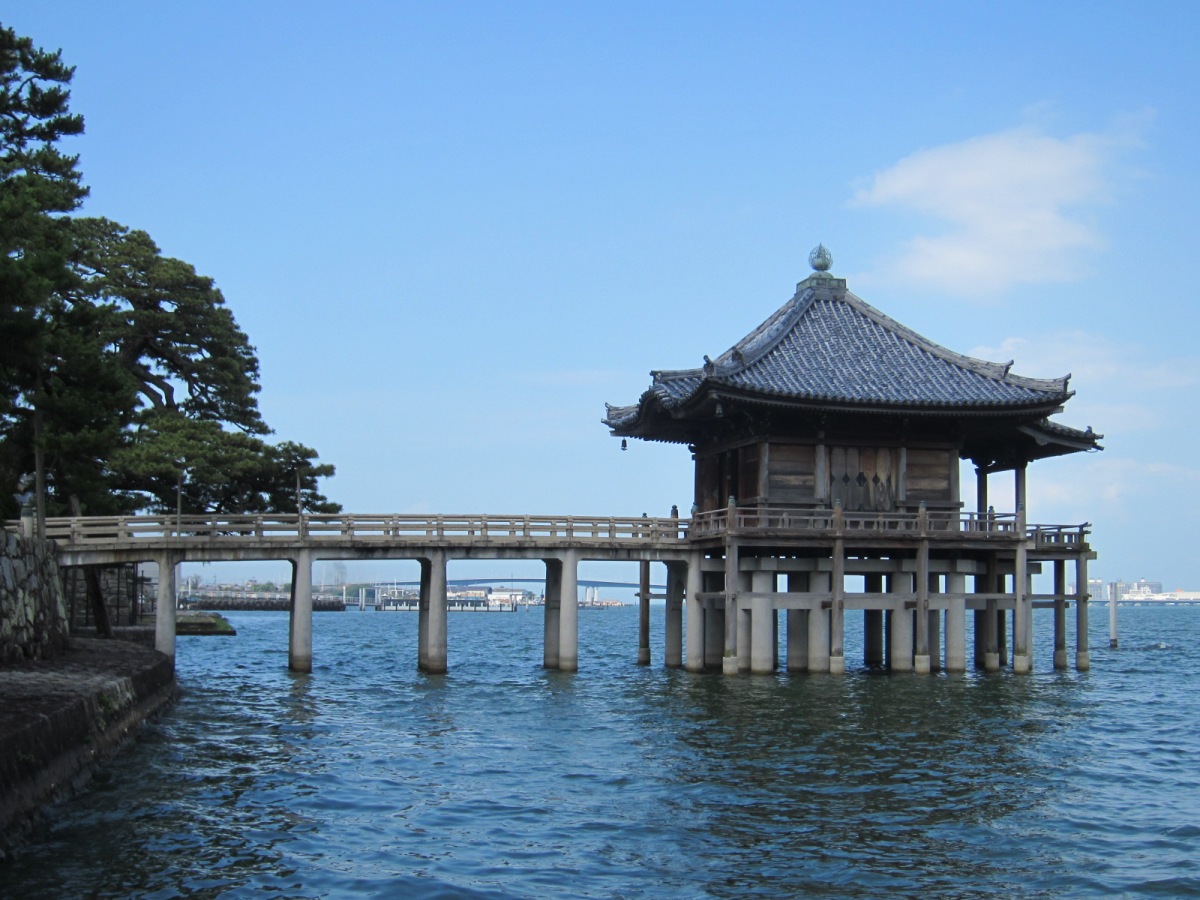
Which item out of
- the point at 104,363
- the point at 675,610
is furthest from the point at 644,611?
the point at 104,363

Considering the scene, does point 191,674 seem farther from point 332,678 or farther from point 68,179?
point 68,179

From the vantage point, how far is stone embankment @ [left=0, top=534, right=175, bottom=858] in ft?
48.3

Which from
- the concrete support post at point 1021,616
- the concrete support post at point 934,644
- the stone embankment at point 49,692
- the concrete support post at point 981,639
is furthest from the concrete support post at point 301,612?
the concrete support post at point 981,639

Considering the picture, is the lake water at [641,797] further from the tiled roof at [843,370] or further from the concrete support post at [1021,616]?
the tiled roof at [843,370]

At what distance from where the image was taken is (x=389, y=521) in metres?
34.7

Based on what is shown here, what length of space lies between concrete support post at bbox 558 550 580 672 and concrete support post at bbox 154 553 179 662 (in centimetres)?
1026

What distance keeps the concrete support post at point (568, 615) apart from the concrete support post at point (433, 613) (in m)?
3.26

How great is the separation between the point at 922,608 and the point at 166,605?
20160mm

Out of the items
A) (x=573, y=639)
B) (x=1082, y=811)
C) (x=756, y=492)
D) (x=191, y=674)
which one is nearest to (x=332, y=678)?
(x=191, y=674)

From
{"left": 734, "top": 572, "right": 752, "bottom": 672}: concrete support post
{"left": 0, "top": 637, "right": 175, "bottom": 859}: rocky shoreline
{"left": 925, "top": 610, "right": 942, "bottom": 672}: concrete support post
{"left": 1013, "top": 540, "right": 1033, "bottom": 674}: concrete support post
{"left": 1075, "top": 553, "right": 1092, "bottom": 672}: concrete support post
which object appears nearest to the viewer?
{"left": 0, "top": 637, "right": 175, "bottom": 859}: rocky shoreline

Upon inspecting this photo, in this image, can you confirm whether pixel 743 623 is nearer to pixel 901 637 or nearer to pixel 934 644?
pixel 901 637

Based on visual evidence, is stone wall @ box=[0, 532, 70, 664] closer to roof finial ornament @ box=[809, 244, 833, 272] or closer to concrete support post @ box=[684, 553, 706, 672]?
concrete support post @ box=[684, 553, 706, 672]

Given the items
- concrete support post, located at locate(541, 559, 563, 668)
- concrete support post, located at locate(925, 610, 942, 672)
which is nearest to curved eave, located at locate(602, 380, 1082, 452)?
concrete support post, located at locate(541, 559, 563, 668)

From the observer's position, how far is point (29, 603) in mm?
23469
